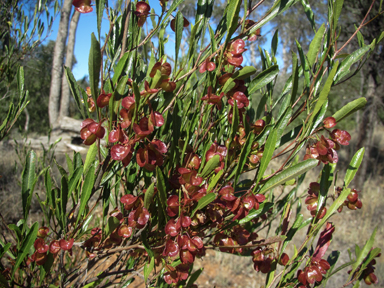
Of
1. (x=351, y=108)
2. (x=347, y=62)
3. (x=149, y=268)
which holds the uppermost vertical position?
(x=347, y=62)

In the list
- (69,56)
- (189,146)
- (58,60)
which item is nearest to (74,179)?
(189,146)

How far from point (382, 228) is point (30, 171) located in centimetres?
526

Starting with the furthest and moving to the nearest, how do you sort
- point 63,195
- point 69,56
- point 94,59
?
point 69,56, point 63,195, point 94,59

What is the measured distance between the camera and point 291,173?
50 centimetres

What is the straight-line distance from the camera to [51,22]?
6.77 feet

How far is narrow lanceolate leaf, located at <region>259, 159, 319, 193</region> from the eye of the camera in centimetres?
49

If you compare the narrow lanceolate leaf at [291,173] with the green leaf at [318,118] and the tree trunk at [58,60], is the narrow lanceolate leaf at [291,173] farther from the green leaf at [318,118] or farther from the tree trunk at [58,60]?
the tree trunk at [58,60]

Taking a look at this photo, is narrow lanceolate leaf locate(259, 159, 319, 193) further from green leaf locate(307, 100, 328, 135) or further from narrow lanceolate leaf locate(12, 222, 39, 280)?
narrow lanceolate leaf locate(12, 222, 39, 280)

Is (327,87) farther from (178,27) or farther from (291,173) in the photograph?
(178,27)

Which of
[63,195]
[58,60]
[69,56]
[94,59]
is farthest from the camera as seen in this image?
[69,56]

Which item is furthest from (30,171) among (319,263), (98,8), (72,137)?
(72,137)

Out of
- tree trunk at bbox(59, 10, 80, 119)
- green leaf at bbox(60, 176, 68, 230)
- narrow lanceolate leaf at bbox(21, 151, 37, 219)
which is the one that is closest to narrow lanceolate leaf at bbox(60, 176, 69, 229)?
green leaf at bbox(60, 176, 68, 230)

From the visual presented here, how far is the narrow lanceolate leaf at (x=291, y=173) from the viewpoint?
489 millimetres

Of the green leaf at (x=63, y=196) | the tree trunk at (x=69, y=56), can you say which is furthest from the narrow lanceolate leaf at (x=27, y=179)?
the tree trunk at (x=69, y=56)
